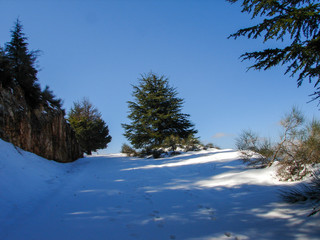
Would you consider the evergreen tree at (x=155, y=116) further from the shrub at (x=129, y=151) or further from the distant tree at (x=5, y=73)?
the distant tree at (x=5, y=73)

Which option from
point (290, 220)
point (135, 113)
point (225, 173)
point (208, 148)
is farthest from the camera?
point (135, 113)

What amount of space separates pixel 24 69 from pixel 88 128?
11.9 meters

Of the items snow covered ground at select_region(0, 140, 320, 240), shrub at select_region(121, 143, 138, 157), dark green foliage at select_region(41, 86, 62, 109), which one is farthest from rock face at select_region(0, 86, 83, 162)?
shrub at select_region(121, 143, 138, 157)

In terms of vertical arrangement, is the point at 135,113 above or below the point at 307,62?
above

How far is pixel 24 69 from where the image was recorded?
10.9 metres

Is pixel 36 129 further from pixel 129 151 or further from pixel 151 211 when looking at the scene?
pixel 151 211

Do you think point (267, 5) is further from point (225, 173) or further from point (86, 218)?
point (86, 218)

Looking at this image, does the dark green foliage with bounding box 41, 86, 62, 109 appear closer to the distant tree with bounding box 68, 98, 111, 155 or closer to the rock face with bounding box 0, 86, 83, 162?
the rock face with bounding box 0, 86, 83, 162

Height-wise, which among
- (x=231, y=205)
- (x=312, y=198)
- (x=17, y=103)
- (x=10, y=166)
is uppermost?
(x=17, y=103)

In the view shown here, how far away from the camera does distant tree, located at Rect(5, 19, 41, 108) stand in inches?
414

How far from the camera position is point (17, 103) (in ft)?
29.5

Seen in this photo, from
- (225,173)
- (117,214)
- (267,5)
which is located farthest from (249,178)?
(267,5)

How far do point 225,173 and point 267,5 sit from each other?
6086 mm

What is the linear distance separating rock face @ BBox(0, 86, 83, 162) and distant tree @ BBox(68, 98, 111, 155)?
8.13 metres
